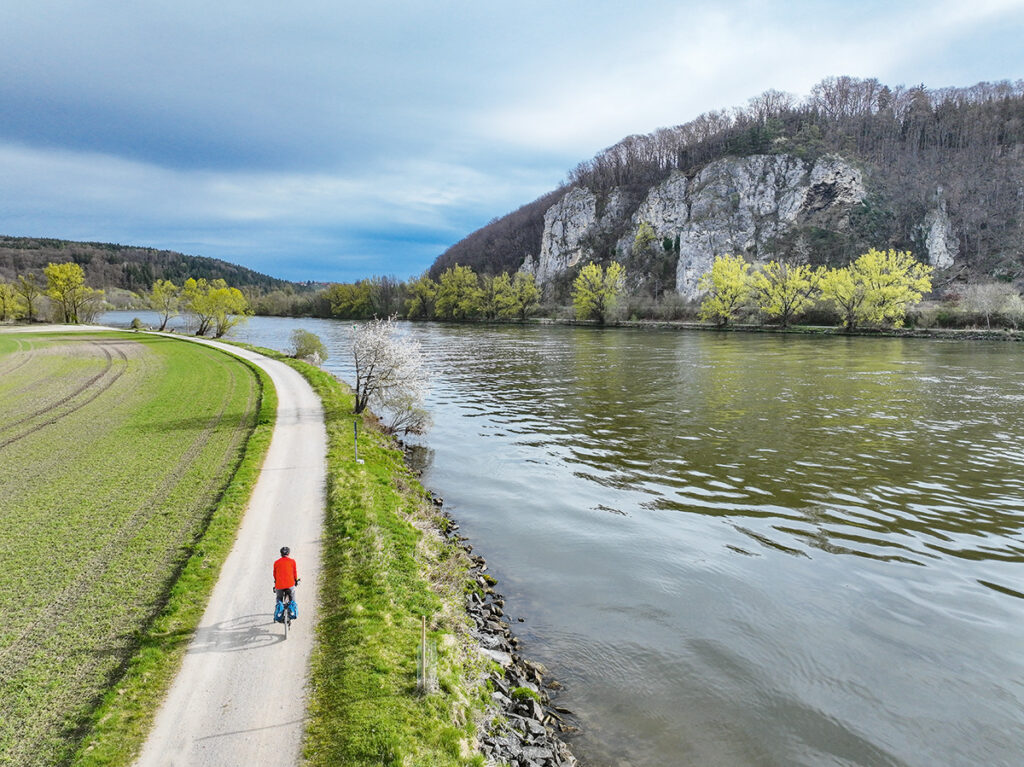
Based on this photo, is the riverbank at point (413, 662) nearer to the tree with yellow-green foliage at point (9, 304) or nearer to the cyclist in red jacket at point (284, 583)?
the cyclist in red jacket at point (284, 583)

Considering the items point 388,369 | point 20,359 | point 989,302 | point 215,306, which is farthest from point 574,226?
point 388,369

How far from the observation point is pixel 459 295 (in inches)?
5536

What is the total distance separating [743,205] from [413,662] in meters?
160

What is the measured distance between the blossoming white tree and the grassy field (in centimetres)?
632

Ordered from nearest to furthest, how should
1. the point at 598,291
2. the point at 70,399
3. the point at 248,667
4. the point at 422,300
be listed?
the point at 248,667 → the point at 70,399 → the point at 598,291 → the point at 422,300

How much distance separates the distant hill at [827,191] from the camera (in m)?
125

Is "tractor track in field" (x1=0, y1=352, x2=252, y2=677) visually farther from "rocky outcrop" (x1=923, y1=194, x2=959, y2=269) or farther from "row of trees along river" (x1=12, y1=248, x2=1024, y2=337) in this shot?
"rocky outcrop" (x1=923, y1=194, x2=959, y2=269)

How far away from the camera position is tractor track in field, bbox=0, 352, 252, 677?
30.7 feet

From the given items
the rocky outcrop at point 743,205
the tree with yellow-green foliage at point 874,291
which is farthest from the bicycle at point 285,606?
the rocky outcrop at point 743,205

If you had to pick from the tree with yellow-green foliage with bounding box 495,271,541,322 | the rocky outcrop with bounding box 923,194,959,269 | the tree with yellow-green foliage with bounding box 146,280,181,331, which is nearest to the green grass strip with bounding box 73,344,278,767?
the tree with yellow-green foliage with bounding box 146,280,181,331

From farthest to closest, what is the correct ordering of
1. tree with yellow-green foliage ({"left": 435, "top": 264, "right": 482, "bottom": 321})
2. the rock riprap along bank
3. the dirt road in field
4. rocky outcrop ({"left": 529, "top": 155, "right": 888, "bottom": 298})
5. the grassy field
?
rocky outcrop ({"left": 529, "top": 155, "right": 888, "bottom": 298}) → tree with yellow-green foliage ({"left": 435, "top": 264, "right": 482, "bottom": 321}) → the grassy field → the rock riprap along bank → the dirt road in field

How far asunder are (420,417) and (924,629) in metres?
24.1

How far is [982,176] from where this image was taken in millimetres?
133125

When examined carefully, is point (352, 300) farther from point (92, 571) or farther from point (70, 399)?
point (92, 571)
